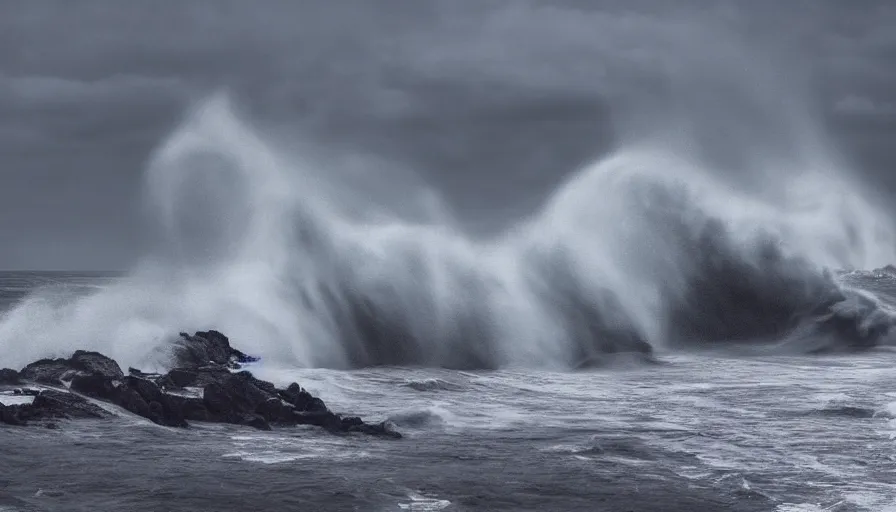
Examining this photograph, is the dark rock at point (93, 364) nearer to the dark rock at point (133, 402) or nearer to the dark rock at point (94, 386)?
the dark rock at point (94, 386)

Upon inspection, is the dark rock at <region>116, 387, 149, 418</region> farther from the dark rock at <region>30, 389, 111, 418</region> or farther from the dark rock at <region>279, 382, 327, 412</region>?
the dark rock at <region>279, 382, 327, 412</region>

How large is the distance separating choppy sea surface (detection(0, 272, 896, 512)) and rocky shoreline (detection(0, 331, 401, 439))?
0.71 meters

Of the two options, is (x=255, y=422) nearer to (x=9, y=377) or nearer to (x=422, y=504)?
(x=9, y=377)

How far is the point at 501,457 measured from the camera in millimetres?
21297

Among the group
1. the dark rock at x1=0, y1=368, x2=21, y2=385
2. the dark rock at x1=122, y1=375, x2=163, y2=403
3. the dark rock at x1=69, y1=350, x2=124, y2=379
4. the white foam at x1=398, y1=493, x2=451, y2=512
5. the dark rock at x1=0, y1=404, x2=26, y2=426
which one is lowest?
the white foam at x1=398, y1=493, x2=451, y2=512

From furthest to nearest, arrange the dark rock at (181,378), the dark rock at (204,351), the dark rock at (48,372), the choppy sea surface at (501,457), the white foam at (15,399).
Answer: the dark rock at (204,351) → the dark rock at (181,378) → the dark rock at (48,372) → the white foam at (15,399) → the choppy sea surface at (501,457)

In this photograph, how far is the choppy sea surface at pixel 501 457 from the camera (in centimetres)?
1745

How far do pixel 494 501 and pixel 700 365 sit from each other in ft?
78.8

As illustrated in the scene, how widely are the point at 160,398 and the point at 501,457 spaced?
8.34 meters

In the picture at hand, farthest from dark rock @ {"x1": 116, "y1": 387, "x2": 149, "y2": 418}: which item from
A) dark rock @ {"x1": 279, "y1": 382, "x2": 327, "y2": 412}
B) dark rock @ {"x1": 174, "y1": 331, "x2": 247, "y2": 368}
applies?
dark rock @ {"x1": 174, "y1": 331, "x2": 247, "y2": 368}

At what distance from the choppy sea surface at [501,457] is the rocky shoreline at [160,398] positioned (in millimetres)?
714

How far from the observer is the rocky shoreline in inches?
911

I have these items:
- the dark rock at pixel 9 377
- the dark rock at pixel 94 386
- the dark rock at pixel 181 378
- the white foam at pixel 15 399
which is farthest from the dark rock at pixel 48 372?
the dark rock at pixel 181 378

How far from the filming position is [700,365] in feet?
131
